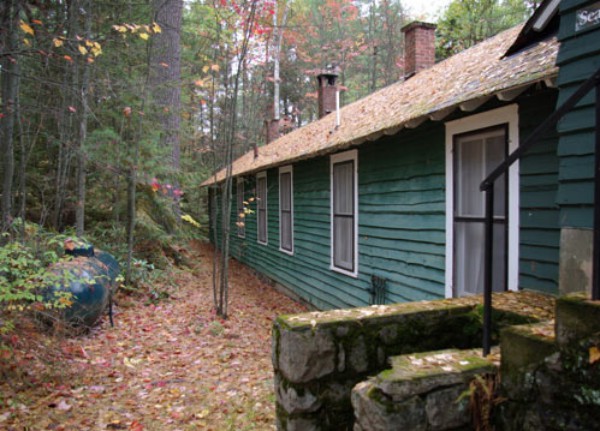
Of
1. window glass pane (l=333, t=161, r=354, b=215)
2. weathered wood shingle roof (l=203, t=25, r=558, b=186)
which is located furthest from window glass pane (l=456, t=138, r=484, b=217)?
window glass pane (l=333, t=161, r=354, b=215)

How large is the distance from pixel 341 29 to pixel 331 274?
22.1m

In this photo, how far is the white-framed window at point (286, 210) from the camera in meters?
10.8

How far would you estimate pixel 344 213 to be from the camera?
8.00 meters

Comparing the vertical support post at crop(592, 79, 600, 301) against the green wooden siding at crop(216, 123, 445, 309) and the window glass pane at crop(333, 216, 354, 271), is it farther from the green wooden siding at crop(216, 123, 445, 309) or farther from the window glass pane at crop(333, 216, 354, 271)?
the window glass pane at crop(333, 216, 354, 271)

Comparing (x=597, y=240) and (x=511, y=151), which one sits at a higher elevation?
(x=511, y=151)

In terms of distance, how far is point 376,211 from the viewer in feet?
22.2

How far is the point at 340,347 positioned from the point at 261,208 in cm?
1057

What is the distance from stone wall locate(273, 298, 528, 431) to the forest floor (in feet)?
3.81

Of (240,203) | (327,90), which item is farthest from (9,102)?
(240,203)

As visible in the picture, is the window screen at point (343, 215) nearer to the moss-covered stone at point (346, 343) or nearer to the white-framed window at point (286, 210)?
the white-framed window at point (286, 210)

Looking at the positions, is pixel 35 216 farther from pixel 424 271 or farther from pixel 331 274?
pixel 424 271

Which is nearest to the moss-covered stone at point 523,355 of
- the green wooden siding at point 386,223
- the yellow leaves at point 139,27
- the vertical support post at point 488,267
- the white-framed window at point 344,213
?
the vertical support post at point 488,267

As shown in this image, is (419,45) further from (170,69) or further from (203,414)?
(170,69)

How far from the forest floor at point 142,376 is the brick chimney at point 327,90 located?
864 cm
